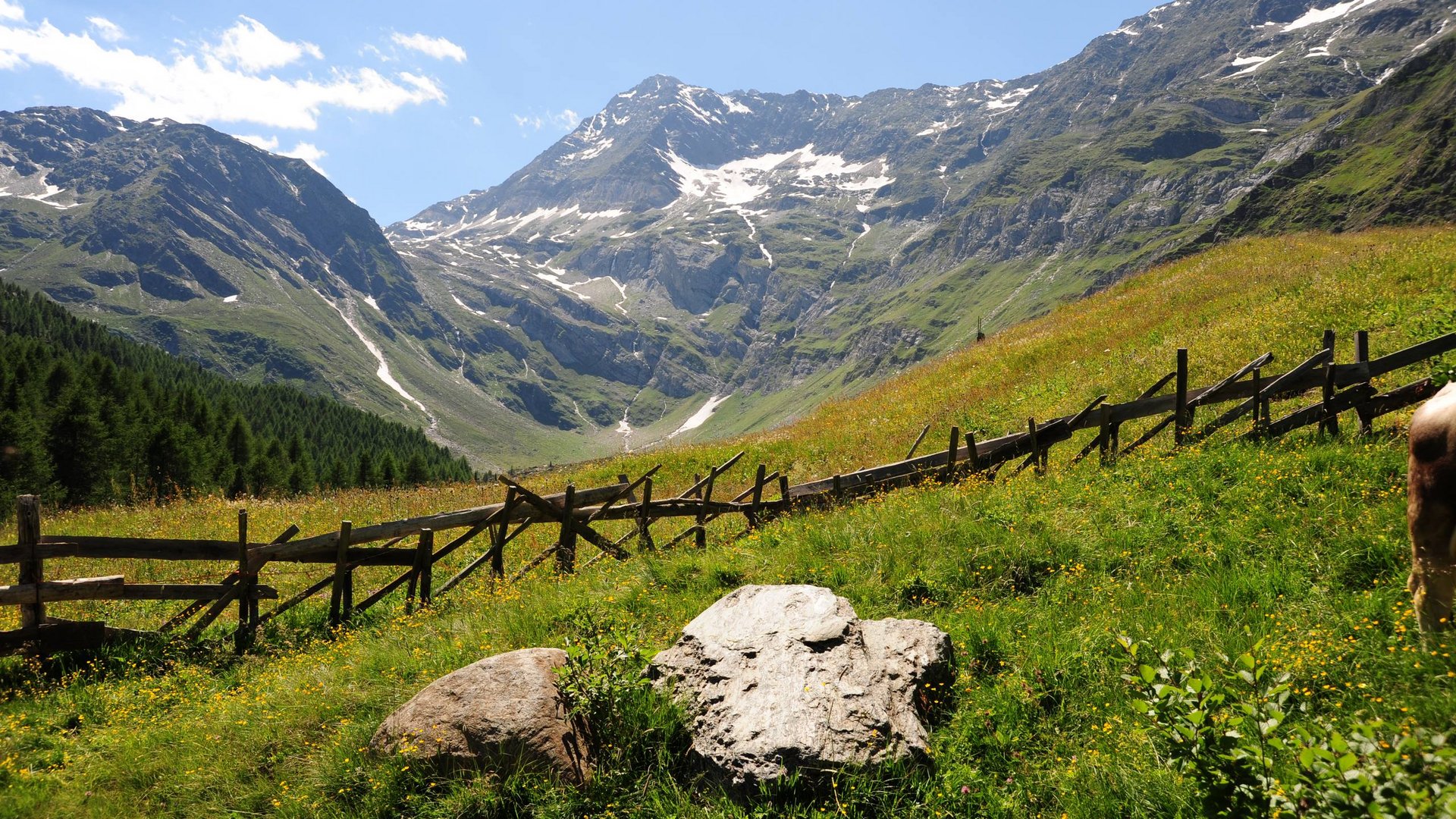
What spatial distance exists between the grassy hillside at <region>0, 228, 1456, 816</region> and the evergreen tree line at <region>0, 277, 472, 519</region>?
53.8ft

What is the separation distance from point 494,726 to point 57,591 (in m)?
9.29

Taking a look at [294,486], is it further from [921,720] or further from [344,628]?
[921,720]

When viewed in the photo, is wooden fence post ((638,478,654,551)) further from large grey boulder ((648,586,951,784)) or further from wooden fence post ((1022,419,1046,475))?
wooden fence post ((1022,419,1046,475))

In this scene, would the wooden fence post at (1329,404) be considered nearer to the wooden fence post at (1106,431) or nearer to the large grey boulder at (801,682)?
the wooden fence post at (1106,431)

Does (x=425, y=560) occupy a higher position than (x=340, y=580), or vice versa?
(x=425, y=560)

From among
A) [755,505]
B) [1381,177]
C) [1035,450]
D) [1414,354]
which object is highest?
[1381,177]

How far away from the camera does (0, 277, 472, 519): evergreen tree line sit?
5134 cm

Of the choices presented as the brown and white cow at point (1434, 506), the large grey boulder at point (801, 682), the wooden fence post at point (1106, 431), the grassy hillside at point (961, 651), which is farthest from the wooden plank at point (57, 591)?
the wooden fence post at point (1106, 431)

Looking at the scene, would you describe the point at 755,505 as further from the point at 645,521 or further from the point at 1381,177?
the point at 1381,177

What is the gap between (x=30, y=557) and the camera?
10891mm

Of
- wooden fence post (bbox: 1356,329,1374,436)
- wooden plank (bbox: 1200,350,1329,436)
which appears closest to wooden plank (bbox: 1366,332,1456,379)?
wooden fence post (bbox: 1356,329,1374,436)

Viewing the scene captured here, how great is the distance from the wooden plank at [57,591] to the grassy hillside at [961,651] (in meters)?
1.17

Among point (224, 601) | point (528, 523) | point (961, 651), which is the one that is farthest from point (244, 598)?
point (961, 651)

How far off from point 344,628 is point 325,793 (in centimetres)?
639
